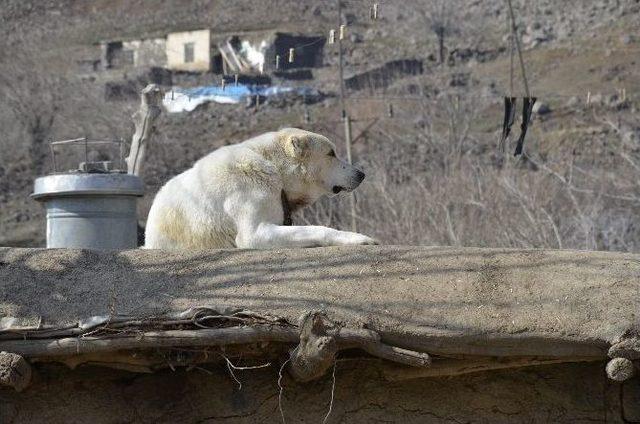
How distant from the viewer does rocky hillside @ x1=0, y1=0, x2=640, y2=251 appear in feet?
77.6

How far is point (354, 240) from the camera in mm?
7000

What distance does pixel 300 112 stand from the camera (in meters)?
33.8

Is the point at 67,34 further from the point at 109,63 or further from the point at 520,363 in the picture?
the point at 520,363

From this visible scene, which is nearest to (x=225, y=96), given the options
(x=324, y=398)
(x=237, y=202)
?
(x=237, y=202)

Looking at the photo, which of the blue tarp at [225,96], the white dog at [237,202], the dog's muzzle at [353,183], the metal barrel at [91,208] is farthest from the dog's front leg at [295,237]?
the blue tarp at [225,96]

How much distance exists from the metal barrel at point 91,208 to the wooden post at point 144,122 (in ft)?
17.5

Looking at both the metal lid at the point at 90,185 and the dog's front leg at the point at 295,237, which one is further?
the metal lid at the point at 90,185

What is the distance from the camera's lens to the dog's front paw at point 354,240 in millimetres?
6938

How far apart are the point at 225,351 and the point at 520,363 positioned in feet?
4.99

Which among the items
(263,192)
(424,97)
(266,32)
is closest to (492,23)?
(424,97)

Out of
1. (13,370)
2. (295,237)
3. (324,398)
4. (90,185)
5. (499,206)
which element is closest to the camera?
(13,370)

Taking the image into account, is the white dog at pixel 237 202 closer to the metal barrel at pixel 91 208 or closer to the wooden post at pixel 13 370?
the metal barrel at pixel 91 208

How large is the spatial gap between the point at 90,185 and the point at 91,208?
20 cm

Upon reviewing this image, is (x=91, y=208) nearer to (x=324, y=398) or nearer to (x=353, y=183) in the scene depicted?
(x=353, y=183)
